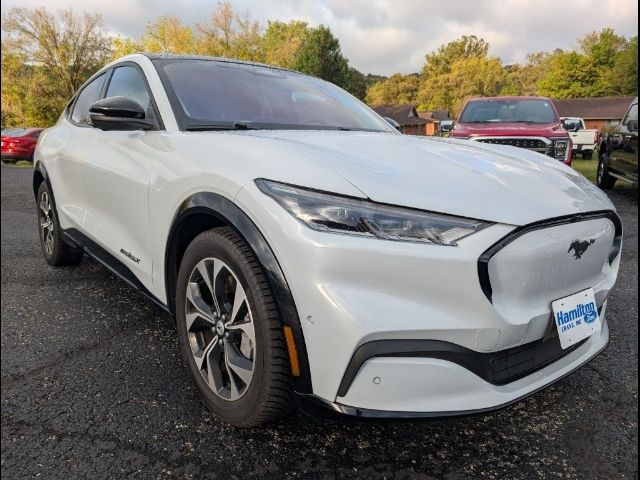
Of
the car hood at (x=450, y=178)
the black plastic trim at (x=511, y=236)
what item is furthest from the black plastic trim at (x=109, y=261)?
the black plastic trim at (x=511, y=236)

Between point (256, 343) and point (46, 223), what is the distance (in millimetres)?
3083

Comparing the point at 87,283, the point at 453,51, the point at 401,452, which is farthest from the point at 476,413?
the point at 453,51

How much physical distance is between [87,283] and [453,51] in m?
96.5

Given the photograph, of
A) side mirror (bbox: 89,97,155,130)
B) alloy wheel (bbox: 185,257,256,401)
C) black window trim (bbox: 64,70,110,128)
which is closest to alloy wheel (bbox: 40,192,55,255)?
black window trim (bbox: 64,70,110,128)

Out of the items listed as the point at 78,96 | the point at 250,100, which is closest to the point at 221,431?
the point at 250,100

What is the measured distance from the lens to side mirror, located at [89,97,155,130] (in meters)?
2.26

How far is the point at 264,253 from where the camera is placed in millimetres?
1565

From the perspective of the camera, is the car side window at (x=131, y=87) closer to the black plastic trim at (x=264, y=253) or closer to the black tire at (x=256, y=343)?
the black plastic trim at (x=264, y=253)

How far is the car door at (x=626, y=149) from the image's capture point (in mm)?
7488

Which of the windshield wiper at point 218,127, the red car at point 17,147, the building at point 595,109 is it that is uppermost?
the building at point 595,109

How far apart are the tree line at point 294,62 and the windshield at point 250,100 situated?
210 cm

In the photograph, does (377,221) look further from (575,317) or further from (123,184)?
(123,184)

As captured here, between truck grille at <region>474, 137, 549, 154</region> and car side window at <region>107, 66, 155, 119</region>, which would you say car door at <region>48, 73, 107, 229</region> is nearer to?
car side window at <region>107, 66, 155, 119</region>

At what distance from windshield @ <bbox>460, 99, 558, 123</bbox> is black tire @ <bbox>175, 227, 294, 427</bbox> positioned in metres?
7.89
